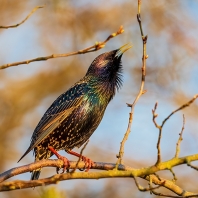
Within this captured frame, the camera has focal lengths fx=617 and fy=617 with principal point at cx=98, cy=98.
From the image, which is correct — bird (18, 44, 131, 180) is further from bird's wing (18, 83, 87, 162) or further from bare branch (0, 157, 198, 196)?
bare branch (0, 157, 198, 196)

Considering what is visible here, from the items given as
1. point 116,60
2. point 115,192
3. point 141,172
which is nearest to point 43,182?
point 141,172

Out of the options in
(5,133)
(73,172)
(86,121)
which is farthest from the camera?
(5,133)

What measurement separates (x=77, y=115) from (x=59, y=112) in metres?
0.30

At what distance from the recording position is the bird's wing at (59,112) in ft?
21.8

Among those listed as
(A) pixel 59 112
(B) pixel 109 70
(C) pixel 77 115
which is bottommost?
(C) pixel 77 115

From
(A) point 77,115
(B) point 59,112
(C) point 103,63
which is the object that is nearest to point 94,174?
(A) point 77,115

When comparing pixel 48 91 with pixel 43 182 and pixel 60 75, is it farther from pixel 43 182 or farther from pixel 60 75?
pixel 43 182

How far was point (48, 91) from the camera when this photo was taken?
40.0 feet

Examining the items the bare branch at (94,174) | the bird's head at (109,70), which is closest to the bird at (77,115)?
the bird's head at (109,70)

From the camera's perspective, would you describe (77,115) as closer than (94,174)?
No

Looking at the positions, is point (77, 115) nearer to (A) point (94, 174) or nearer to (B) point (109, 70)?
(B) point (109, 70)

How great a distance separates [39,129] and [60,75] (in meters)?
5.65

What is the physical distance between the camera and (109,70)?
23.1 feet

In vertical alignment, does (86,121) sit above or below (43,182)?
above
